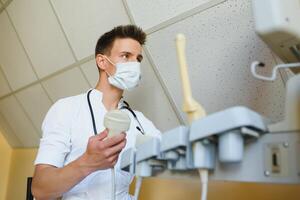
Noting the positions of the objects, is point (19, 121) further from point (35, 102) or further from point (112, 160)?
point (112, 160)

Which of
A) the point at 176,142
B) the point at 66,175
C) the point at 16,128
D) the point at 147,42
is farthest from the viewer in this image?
the point at 16,128

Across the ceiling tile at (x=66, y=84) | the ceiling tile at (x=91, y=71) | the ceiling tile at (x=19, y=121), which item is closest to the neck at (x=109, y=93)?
the ceiling tile at (x=91, y=71)

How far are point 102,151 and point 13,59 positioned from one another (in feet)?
6.23

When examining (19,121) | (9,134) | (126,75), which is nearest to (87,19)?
(126,75)

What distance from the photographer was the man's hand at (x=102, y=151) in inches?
33.4

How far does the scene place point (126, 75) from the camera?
1.32m

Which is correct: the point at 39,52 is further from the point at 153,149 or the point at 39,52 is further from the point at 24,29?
the point at 153,149

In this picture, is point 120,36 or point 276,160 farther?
point 120,36

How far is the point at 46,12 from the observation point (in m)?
1.92

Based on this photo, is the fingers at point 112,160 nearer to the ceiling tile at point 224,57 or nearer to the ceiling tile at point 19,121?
the ceiling tile at point 224,57

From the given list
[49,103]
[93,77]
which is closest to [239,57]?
[93,77]

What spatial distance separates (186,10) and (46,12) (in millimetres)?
1017

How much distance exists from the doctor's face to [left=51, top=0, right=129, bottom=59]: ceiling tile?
166 mm

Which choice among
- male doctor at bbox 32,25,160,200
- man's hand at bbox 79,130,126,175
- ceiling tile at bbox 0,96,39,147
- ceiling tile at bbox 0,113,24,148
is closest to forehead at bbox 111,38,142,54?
male doctor at bbox 32,25,160,200
